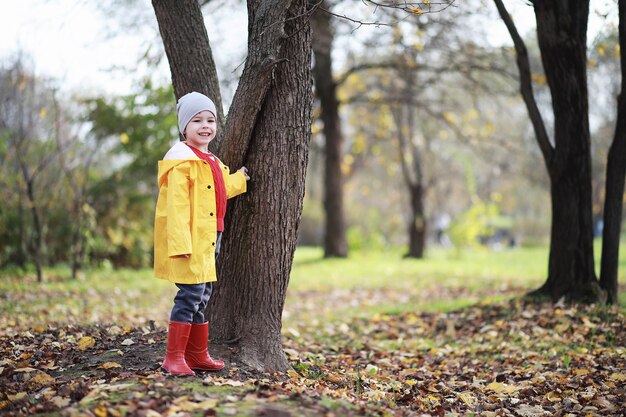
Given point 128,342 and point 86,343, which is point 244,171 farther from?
point 86,343

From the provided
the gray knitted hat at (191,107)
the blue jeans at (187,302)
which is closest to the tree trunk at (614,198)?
the gray knitted hat at (191,107)

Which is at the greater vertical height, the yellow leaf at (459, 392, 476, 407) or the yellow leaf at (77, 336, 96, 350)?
→ the yellow leaf at (77, 336, 96, 350)

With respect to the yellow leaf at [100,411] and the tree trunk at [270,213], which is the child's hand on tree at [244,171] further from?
the yellow leaf at [100,411]

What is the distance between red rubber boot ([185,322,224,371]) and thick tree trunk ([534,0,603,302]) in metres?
4.85

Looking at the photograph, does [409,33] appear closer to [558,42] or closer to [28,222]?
[558,42]

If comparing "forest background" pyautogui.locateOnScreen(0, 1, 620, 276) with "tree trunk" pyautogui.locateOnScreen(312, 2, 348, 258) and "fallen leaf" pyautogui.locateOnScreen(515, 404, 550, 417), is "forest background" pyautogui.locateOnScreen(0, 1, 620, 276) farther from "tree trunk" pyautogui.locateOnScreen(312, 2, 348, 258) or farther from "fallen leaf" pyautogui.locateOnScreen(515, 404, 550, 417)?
"fallen leaf" pyautogui.locateOnScreen(515, 404, 550, 417)

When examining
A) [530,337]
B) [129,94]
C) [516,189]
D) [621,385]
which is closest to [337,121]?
[129,94]

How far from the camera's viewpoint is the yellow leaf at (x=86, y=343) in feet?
16.0

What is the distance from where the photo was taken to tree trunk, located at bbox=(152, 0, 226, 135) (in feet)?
16.4

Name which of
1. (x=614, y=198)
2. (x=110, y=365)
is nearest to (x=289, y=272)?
(x=110, y=365)

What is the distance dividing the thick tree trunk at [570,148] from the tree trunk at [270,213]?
392cm

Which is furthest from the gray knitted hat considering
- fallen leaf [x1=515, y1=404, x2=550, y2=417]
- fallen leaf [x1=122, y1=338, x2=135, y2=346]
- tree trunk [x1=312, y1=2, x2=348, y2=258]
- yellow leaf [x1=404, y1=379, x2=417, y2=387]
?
tree trunk [x1=312, y1=2, x2=348, y2=258]

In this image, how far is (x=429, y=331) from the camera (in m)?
7.45

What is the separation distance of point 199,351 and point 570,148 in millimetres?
5275
